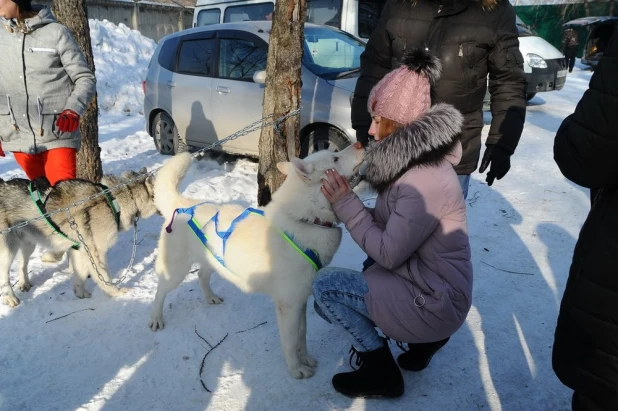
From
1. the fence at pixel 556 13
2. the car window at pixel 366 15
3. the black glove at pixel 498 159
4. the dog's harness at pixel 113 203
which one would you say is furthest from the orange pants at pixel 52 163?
the fence at pixel 556 13

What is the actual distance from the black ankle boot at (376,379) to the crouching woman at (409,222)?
0.24 meters

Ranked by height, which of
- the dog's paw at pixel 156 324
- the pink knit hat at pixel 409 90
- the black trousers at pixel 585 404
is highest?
the pink knit hat at pixel 409 90

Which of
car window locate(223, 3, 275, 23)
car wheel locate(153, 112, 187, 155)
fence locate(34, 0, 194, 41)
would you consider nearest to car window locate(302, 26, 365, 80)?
car wheel locate(153, 112, 187, 155)

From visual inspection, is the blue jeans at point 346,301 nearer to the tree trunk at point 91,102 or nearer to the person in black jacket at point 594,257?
the person in black jacket at point 594,257

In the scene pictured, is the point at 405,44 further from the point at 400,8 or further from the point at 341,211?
the point at 341,211

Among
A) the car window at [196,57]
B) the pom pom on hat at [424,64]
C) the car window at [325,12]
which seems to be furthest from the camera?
the car window at [325,12]

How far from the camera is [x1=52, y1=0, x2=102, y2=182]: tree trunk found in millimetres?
4414

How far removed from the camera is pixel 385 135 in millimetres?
2135

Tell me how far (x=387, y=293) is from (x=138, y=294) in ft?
7.47

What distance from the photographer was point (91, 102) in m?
4.57

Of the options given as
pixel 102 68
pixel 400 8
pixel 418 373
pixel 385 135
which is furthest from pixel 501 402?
pixel 102 68

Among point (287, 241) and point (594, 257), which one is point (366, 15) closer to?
point (287, 241)

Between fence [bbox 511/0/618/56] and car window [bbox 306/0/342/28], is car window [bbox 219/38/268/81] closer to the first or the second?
car window [bbox 306/0/342/28]

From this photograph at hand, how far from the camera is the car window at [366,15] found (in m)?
7.91
